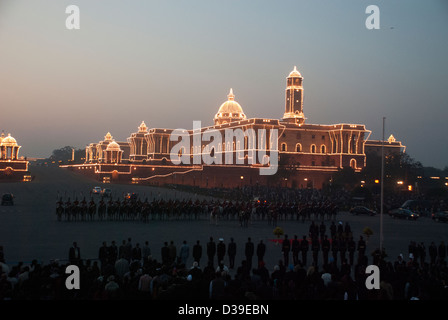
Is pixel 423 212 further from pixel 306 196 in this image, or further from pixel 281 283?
pixel 281 283

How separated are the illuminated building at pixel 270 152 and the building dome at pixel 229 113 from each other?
622 cm

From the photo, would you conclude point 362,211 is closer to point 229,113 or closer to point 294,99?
point 294,99

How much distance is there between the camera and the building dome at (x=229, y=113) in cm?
12375

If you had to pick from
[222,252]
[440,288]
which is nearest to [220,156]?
[222,252]

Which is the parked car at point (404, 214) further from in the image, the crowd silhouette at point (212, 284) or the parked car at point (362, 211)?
the crowd silhouette at point (212, 284)

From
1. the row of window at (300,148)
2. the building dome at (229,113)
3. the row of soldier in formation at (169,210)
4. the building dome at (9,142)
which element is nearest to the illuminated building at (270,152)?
the row of window at (300,148)

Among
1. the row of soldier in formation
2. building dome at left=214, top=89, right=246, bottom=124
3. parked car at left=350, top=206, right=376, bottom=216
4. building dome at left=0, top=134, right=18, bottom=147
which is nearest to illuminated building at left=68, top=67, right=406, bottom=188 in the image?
building dome at left=214, top=89, right=246, bottom=124

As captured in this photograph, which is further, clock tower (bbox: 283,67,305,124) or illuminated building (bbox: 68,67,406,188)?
clock tower (bbox: 283,67,305,124)

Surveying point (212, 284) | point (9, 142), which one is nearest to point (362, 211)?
point (212, 284)

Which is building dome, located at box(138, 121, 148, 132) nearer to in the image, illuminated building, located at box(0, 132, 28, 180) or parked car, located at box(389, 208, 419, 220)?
illuminated building, located at box(0, 132, 28, 180)

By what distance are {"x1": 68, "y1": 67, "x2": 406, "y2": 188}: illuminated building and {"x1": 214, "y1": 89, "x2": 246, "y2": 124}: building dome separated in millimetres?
6218

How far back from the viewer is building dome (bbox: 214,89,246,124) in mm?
123750

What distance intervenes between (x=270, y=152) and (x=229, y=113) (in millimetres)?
28961
